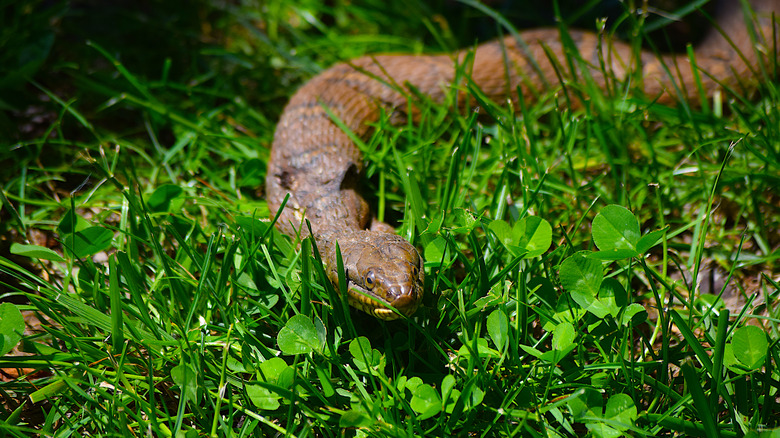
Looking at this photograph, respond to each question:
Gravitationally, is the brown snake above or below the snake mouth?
above

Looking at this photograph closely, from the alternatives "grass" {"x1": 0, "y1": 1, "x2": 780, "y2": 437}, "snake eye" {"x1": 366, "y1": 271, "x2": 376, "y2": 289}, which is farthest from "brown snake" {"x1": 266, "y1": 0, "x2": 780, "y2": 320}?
"grass" {"x1": 0, "y1": 1, "x2": 780, "y2": 437}

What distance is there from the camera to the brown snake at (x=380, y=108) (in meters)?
2.35

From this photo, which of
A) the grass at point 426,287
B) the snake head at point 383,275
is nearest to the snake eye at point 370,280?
the snake head at point 383,275

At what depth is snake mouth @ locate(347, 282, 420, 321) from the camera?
2.12 meters

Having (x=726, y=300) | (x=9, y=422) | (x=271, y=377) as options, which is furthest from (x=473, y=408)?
(x=9, y=422)

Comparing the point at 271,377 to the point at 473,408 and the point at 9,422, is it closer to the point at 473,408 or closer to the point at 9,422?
the point at 473,408

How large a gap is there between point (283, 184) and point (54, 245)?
47.7 inches

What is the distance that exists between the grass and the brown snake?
0.14m

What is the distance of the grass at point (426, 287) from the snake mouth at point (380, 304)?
0.08 meters

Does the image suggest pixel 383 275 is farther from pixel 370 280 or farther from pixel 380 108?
pixel 380 108

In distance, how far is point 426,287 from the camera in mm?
2387

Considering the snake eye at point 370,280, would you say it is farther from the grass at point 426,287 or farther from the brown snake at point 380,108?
the grass at point 426,287

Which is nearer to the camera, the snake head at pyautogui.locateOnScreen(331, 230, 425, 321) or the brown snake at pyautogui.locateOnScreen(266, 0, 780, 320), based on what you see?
the snake head at pyautogui.locateOnScreen(331, 230, 425, 321)

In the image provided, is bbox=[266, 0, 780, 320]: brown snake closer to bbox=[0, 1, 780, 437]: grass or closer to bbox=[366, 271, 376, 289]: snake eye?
bbox=[366, 271, 376, 289]: snake eye
